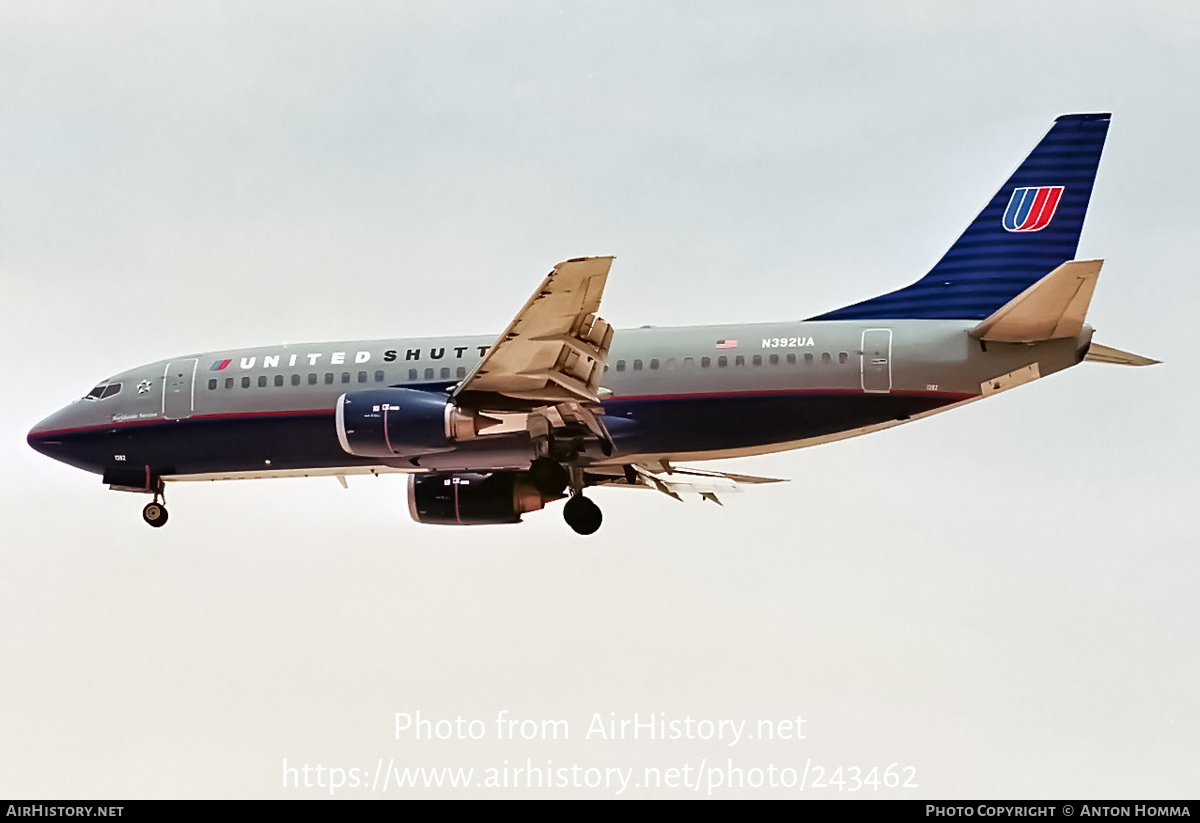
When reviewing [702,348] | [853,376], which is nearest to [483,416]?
[702,348]

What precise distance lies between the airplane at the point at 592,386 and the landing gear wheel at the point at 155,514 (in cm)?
4

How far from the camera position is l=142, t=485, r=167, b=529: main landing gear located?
35344 millimetres

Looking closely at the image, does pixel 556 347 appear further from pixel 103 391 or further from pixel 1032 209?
pixel 103 391

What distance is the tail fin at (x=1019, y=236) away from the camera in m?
33.3

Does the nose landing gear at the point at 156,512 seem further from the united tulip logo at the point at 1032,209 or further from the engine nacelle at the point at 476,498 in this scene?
the united tulip logo at the point at 1032,209

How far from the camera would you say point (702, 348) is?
1280 inches

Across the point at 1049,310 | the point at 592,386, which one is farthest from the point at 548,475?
the point at 1049,310

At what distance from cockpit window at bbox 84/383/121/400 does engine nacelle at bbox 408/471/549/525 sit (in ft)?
20.6

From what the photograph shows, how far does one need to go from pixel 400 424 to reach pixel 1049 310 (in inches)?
→ 425

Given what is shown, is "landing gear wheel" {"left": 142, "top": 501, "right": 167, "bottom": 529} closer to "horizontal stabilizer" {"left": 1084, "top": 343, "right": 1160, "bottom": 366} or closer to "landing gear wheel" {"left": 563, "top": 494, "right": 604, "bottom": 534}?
"landing gear wheel" {"left": 563, "top": 494, "right": 604, "bottom": 534}

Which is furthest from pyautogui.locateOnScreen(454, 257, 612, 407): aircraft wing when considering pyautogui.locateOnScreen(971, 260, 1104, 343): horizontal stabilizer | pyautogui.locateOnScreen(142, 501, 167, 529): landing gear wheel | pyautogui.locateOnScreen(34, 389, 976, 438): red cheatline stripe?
pyautogui.locateOnScreen(142, 501, 167, 529): landing gear wheel

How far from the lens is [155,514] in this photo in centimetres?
3534
